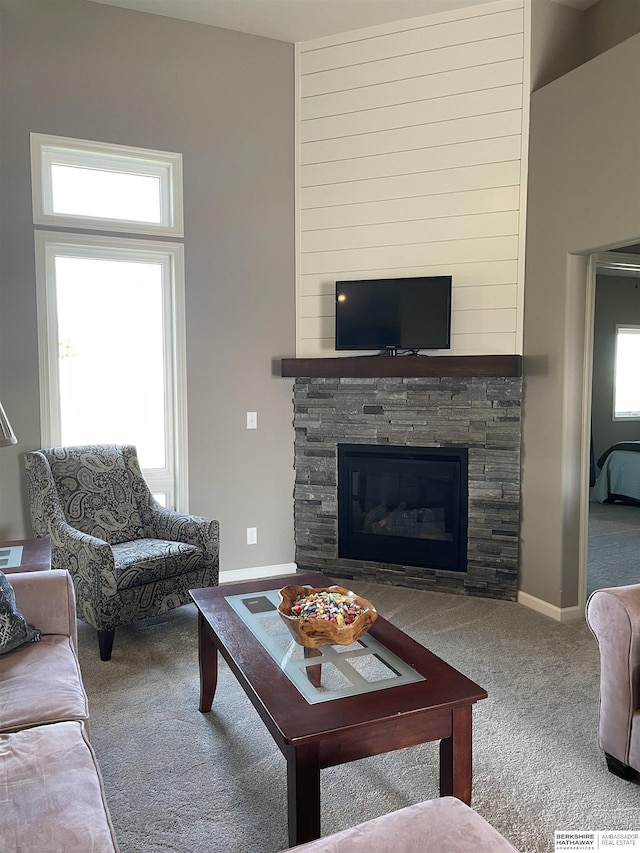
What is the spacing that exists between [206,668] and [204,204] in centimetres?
276

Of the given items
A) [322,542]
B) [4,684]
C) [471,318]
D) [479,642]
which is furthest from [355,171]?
[4,684]

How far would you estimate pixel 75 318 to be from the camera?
3828mm

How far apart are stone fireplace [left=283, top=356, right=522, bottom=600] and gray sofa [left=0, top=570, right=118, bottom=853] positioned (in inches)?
86.5

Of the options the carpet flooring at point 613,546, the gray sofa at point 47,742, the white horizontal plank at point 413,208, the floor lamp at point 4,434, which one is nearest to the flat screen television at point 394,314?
the white horizontal plank at point 413,208

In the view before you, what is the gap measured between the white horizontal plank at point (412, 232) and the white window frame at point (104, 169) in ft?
2.87

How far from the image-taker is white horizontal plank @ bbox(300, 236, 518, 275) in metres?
3.83

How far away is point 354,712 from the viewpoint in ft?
5.63

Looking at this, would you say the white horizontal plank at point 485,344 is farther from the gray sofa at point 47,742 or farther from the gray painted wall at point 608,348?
the gray sofa at point 47,742

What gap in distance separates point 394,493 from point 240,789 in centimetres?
235

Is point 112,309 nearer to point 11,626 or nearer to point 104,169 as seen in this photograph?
point 104,169

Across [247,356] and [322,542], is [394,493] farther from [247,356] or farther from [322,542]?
[247,356]

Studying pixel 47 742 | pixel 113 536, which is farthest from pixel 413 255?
pixel 47 742

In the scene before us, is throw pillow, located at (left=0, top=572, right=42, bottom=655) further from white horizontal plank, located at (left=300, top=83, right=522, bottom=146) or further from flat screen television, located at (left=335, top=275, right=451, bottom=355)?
white horizontal plank, located at (left=300, top=83, right=522, bottom=146)

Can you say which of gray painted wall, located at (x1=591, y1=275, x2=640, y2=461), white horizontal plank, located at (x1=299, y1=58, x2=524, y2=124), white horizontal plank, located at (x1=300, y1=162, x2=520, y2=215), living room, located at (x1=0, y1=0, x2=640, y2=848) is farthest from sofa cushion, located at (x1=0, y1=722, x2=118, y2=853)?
gray painted wall, located at (x1=591, y1=275, x2=640, y2=461)
